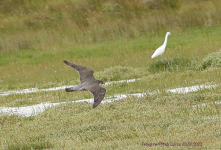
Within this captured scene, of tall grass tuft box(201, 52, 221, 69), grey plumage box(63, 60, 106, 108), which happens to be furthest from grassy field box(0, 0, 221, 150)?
grey plumage box(63, 60, 106, 108)

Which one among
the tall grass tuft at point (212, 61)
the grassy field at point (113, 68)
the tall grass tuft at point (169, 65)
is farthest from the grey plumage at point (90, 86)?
the tall grass tuft at point (212, 61)

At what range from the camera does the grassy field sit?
8586 millimetres

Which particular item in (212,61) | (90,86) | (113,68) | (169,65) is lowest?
(113,68)

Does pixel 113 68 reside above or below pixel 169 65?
below

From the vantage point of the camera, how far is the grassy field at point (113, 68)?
8.59 m

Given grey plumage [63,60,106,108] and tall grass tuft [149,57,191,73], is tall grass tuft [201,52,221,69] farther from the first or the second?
grey plumage [63,60,106,108]

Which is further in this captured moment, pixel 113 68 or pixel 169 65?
pixel 113 68

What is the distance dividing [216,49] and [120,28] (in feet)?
23.1

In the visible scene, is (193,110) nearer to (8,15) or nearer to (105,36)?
(105,36)

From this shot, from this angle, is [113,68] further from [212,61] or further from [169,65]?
[212,61]

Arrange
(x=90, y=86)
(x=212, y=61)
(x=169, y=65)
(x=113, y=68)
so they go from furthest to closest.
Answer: (x=113, y=68) < (x=169, y=65) < (x=212, y=61) < (x=90, y=86)

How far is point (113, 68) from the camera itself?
18.8 metres

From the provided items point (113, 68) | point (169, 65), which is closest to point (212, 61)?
point (169, 65)

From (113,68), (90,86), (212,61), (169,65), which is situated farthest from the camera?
(113,68)
